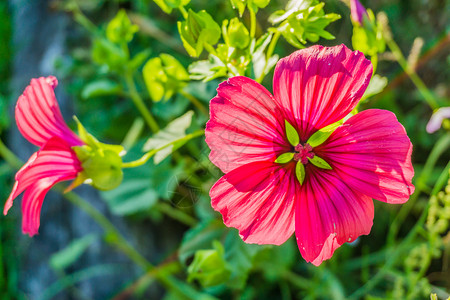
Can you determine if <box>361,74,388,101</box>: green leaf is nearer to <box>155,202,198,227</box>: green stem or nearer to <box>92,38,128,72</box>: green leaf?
<box>92,38,128,72</box>: green leaf

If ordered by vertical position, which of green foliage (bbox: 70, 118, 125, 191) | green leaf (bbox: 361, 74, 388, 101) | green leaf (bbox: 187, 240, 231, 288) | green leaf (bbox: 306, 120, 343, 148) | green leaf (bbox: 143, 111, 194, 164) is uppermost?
green leaf (bbox: 306, 120, 343, 148)

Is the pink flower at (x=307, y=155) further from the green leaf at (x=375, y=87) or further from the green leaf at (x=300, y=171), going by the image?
the green leaf at (x=375, y=87)

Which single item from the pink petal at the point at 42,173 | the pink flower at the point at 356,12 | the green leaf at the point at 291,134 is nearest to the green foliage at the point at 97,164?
the pink petal at the point at 42,173

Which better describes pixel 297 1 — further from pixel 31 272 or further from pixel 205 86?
pixel 31 272

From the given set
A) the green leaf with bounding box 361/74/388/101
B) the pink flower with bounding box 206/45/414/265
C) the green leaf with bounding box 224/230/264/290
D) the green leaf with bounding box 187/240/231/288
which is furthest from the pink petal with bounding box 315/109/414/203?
the green leaf with bounding box 224/230/264/290

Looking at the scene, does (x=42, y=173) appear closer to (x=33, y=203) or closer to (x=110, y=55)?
(x=33, y=203)

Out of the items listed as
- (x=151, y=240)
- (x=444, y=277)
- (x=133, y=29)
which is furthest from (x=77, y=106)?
(x=444, y=277)
